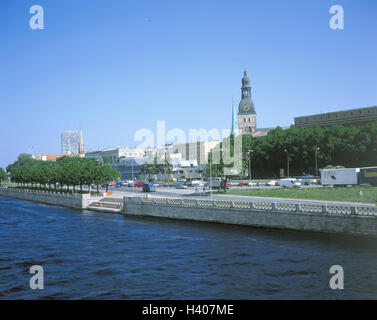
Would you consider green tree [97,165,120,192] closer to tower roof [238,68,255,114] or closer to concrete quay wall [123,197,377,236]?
concrete quay wall [123,197,377,236]

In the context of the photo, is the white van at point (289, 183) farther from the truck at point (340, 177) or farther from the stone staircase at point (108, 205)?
the stone staircase at point (108, 205)

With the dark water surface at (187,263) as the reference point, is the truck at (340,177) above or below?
above

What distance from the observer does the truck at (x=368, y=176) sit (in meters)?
59.6

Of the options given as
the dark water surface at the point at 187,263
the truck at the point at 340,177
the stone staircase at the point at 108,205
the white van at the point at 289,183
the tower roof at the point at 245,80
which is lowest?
the dark water surface at the point at 187,263

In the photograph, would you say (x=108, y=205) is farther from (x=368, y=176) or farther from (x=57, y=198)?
(x=368, y=176)

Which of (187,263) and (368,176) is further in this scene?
(368,176)

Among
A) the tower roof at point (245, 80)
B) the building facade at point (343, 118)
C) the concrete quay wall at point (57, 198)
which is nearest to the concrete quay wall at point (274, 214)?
the concrete quay wall at point (57, 198)


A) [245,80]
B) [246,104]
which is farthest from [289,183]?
[246,104]

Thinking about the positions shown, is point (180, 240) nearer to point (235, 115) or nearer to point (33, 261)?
point (33, 261)

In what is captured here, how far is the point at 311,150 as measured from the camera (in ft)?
323

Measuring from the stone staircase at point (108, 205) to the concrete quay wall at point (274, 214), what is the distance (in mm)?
6428

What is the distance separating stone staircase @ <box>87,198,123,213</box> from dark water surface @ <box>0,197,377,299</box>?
17292mm

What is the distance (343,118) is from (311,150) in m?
29.1

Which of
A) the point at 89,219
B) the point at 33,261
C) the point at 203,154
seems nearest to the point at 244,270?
the point at 33,261
